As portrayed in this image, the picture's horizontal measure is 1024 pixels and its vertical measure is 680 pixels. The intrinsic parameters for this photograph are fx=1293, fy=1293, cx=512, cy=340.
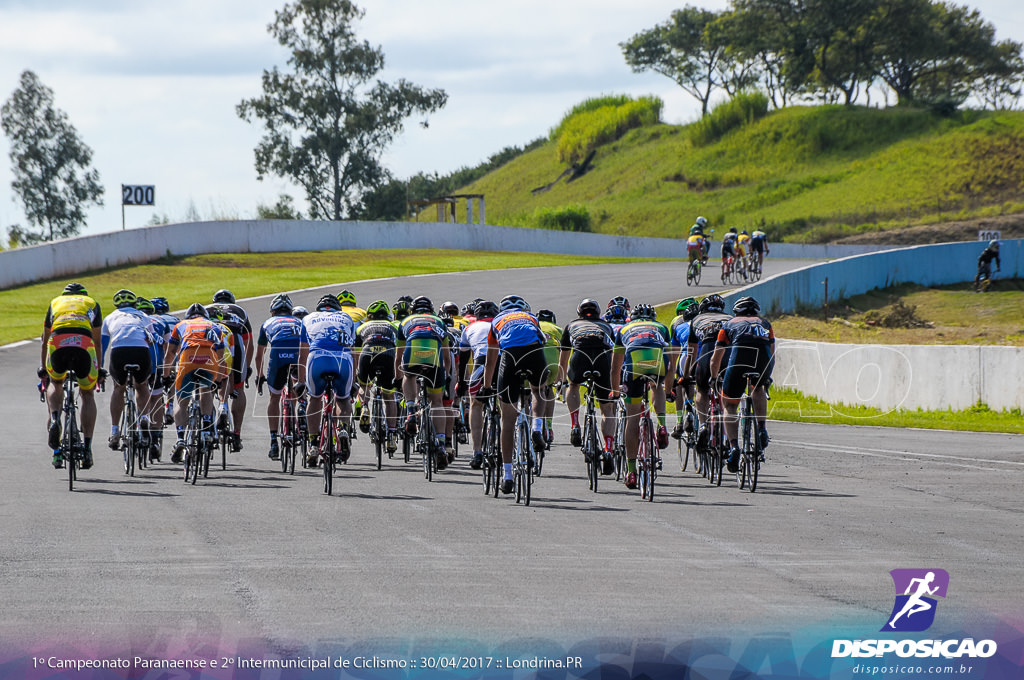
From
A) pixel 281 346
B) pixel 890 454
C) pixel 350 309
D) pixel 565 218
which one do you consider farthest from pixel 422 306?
pixel 565 218

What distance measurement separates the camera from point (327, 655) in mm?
6277

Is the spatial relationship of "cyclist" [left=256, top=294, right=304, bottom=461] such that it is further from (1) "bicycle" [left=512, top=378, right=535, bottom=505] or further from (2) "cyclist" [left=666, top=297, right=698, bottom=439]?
(2) "cyclist" [left=666, top=297, right=698, bottom=439]

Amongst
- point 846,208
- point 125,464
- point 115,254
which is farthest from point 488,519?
point 846,208

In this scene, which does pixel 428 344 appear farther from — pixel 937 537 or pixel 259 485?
pixel 937 537

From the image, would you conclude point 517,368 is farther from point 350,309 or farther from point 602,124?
point 602,124

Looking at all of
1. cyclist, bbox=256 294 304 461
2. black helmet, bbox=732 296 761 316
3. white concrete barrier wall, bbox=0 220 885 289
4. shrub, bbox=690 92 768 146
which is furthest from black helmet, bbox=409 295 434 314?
shrub, bbox=690 92 768 146

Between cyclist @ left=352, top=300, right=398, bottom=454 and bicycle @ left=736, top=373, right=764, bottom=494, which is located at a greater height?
cyclist @ left=352, top=300, right=398, bottom=454

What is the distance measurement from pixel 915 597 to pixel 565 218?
84527 millimetres

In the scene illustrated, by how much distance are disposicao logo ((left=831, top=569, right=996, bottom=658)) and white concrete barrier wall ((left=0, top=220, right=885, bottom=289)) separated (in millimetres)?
35361

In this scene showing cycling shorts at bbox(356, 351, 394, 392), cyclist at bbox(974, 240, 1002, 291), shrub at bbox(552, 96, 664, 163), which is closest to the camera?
cycling shorts at bbox(356, 351, 394, 392)

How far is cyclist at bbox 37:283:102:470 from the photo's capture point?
1311 cm

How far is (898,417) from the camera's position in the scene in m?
22.0

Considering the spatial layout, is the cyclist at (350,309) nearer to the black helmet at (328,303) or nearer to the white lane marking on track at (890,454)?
the black helmet at (328,303)

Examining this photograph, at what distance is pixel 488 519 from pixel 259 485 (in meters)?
3.36
